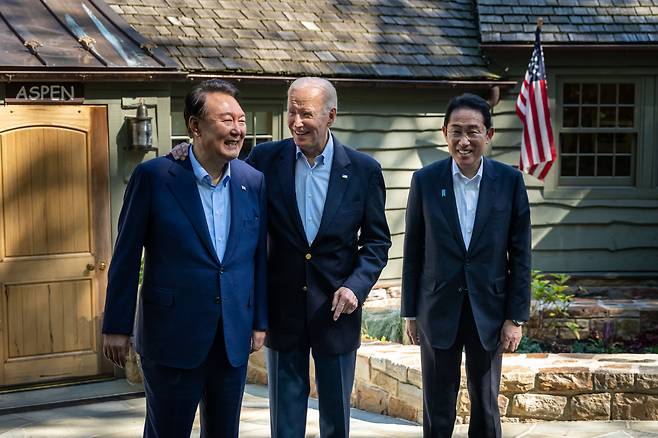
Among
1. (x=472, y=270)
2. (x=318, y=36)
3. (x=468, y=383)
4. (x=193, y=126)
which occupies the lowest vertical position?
(x=468, y=383)

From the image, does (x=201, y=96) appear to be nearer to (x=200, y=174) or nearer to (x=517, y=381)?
(x=200, y=174)

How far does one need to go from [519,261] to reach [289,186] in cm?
122

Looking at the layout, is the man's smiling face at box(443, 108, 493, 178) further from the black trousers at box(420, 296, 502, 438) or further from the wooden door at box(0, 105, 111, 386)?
the wooden door at box(0, 105, 111, 386)

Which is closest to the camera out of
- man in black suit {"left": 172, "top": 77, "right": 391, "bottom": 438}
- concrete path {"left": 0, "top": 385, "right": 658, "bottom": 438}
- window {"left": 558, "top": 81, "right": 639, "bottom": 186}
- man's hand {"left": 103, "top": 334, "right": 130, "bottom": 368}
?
man's hand {"left": 103, "top": 334, "right": 130, "bottom": 368}

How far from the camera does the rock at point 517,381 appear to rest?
6316 millimetres

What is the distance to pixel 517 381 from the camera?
6320 mm

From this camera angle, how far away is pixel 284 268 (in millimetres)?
4520

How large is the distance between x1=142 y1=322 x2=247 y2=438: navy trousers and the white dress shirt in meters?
1.36

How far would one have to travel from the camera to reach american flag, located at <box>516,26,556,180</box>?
9.69 metres

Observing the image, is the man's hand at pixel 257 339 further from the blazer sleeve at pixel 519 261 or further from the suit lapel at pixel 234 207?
the blazer sleeve at pixel 519 261

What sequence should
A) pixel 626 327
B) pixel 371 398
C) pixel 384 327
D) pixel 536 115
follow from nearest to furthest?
pixel 371 398, pixel 384 327, pixel 626 327, pixel 536 115

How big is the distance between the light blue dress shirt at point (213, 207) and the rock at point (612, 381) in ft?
10.5

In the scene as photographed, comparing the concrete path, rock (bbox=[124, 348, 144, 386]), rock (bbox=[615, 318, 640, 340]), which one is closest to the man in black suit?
the concrete path

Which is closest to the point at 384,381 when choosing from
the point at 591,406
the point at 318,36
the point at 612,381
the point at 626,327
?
the point at 591,406
